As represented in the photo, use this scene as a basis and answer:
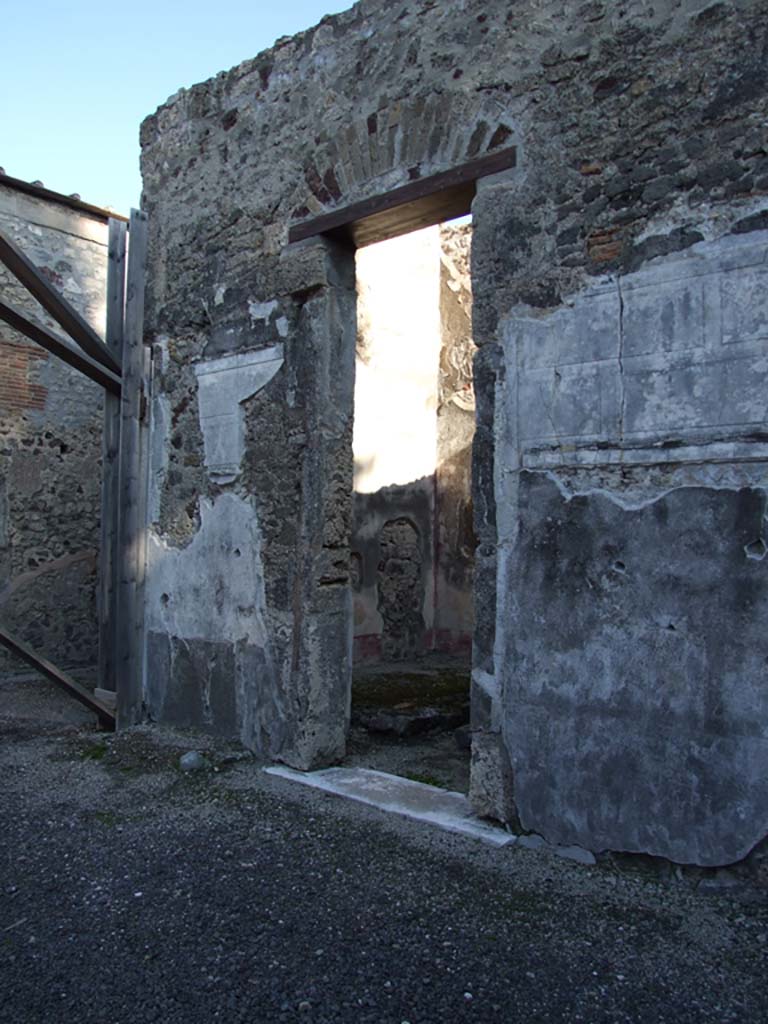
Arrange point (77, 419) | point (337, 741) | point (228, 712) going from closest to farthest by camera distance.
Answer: point (337, 741) < point (228, 712) < point (77, 419)

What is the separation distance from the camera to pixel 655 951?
2518 millimetres

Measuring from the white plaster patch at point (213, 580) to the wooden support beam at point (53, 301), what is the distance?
1.20 m

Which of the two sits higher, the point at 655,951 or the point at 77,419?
the point at 77,419

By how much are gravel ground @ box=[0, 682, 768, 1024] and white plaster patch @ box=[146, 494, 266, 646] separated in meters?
1.06

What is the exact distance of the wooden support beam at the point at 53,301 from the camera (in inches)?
193

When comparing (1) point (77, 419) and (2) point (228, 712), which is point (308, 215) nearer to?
(2) point (228, 712)

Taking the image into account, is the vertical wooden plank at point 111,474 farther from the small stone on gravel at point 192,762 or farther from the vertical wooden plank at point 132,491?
the small stone on gravel at point 192,762

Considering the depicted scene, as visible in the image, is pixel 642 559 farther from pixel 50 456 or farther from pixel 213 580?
pixel 50 456

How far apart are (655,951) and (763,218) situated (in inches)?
94.5

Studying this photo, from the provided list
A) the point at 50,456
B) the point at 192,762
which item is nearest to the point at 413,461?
the point at 50,456

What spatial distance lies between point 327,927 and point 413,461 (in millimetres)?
6046

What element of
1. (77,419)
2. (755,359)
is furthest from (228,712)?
(77,419)

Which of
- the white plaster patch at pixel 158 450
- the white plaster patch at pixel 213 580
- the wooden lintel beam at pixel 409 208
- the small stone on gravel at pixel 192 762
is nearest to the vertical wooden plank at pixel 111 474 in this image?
the white plaster patch at pixel 158 450

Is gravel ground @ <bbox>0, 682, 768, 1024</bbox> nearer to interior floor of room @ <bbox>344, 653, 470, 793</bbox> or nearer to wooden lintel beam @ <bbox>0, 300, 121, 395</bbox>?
interior floor of room @ <bbox>344, 653, 470, 793</bbox>
